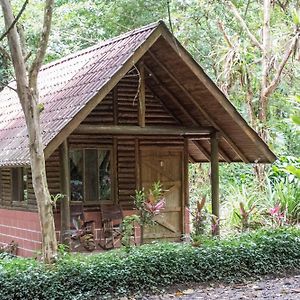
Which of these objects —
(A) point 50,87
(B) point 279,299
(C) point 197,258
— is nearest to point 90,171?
(A) point 50,87

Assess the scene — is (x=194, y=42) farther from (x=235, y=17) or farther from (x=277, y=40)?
(x=277, y=40)

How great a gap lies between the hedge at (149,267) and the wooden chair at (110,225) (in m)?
2.80

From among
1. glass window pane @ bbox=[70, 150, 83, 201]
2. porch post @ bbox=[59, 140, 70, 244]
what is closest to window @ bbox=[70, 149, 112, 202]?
glass window pane @ bbox=[70, 150, 83, 201]

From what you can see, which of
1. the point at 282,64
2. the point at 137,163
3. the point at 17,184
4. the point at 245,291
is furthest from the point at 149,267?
the point at 282,64

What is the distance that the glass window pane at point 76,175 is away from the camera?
12.6 meters

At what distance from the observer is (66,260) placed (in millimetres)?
8781

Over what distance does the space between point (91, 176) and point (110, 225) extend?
107cm

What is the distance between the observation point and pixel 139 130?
11.9m

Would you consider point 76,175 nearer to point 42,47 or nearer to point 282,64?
point 42,47

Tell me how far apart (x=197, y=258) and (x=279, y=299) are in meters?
1.59

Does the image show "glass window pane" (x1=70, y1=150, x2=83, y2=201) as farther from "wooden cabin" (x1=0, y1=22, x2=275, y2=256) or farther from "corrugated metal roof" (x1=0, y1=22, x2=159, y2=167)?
"corrugated metal roof" (x1=0, y1=22, x2=159, y2=167)

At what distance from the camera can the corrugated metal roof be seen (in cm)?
1062

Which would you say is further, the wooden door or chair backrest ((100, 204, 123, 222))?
the wooden door

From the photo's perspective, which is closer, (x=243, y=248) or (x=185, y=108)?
(x=243, y=248)
